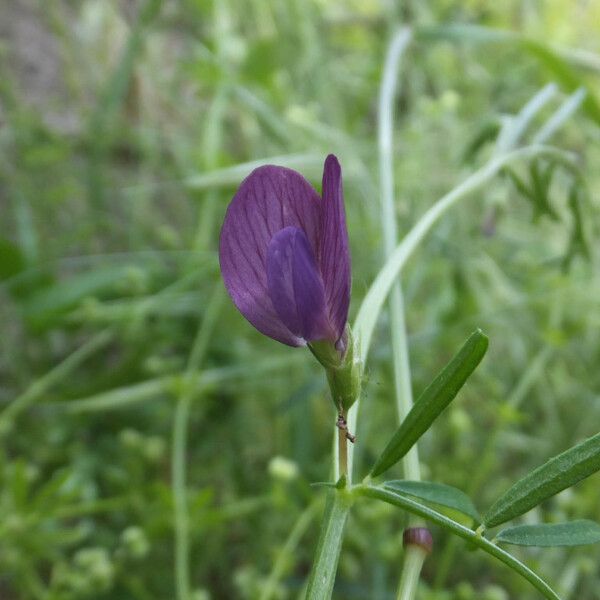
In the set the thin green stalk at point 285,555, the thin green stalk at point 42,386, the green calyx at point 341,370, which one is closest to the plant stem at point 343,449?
the green calyx at point 341,370

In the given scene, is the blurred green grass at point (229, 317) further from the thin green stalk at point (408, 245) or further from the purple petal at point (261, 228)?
the purple petal at point (261, 228)

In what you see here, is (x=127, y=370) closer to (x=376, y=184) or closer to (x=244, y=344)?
(x=244, y=344)

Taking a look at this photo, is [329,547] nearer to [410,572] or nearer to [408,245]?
[410,572]

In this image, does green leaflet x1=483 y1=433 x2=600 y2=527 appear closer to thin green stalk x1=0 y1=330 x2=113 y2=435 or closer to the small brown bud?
the small brown bud

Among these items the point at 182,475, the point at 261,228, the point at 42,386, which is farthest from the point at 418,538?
the point at 42,386

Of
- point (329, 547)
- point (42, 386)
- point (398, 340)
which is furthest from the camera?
point (42, 386)

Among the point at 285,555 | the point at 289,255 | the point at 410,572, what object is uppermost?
the point at 289,255

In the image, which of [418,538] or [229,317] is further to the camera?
[229,317]
